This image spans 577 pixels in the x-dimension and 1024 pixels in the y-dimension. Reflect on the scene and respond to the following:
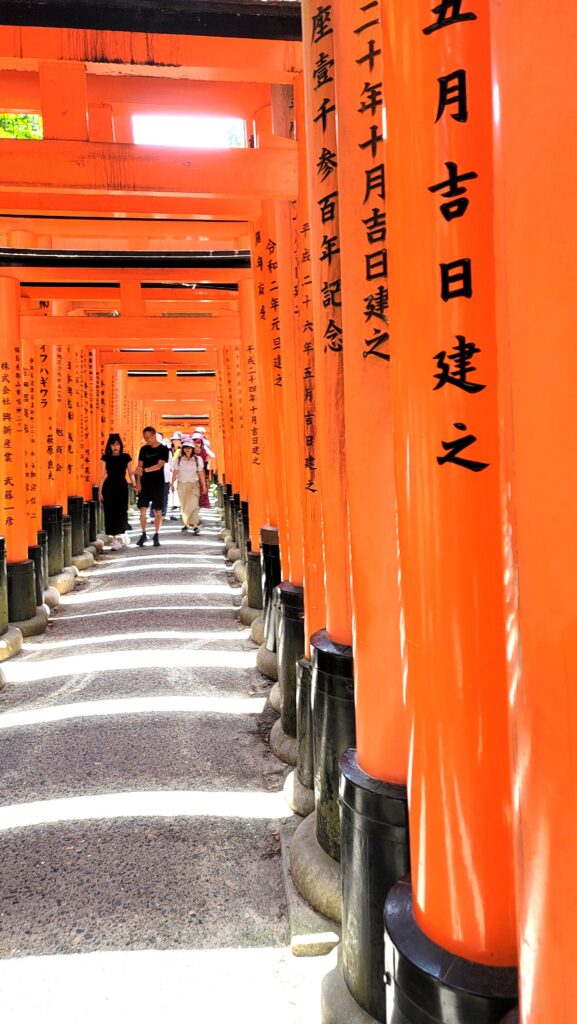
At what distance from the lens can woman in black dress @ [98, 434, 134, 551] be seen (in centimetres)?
1033

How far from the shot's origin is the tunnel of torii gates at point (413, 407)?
0.78 metres

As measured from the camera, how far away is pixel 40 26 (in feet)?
10.3

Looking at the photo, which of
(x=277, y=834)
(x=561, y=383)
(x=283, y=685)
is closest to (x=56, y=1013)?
(x=277, y=834)

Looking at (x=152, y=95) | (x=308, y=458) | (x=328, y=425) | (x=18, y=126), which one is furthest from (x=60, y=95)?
(x=18, y=126)

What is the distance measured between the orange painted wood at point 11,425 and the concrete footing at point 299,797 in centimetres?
379

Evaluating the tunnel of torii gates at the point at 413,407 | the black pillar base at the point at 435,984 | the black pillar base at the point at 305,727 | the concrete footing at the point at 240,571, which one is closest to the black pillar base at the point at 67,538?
the concrete footing at the point at 240,571

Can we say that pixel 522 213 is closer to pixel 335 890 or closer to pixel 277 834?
pixel 335 890

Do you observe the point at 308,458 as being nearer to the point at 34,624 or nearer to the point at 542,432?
the point at 542,432

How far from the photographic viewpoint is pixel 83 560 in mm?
9367

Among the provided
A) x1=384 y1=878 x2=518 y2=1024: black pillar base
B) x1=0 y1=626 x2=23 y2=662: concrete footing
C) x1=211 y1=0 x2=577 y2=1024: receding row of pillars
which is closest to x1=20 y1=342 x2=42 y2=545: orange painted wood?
x1=0 y1=626 x2=23 y2=662: concrete footing

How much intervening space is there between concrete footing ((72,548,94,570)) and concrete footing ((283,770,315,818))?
22.1 ft

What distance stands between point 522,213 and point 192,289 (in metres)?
7.95

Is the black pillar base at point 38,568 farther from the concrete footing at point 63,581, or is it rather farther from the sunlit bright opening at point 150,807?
the sunlit bright opening at point 150,807

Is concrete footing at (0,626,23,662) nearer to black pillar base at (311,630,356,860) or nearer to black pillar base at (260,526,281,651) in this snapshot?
black pillar base at (260,526,281,651)
